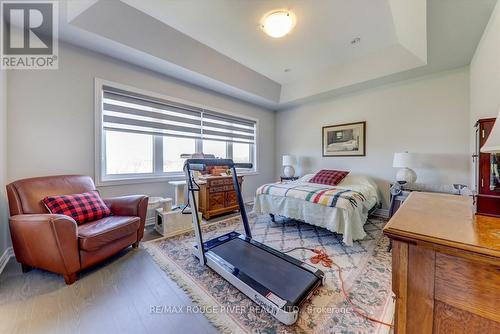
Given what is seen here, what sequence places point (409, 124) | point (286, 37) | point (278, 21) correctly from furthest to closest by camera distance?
point (409, 124) → point (286, 37) → point (278, 21)

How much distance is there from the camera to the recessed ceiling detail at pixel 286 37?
7.12 feet

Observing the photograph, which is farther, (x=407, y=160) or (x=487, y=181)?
(x=407, y=160)

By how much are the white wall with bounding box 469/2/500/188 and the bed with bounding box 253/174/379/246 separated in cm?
153

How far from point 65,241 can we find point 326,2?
3557 mm

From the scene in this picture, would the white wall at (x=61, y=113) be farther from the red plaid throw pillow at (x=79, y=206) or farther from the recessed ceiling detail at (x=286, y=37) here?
the red plaid throw pillow at (x=79, y=206)

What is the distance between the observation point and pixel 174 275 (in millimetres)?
1921

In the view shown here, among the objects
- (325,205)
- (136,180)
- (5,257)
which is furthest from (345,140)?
(5,257)

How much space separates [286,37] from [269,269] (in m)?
3.08

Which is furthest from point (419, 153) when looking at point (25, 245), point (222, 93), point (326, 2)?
point (25, 245)

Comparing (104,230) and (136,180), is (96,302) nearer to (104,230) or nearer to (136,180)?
(104,230)

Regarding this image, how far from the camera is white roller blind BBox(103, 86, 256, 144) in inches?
117

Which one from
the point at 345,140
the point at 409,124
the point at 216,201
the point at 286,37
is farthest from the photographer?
the point at 345,140

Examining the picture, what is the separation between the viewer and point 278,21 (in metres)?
2.37

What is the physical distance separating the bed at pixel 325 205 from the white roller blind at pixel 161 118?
1.83 metres
